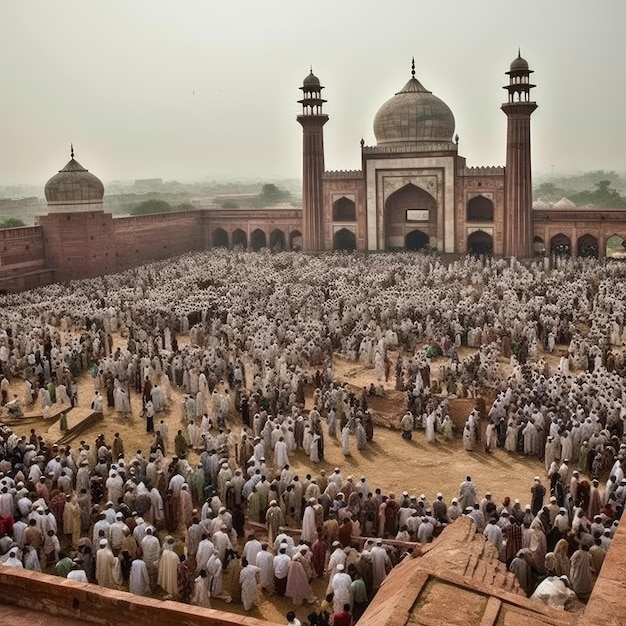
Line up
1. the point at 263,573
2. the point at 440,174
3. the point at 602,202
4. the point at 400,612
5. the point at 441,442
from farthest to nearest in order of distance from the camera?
1. the point at 602,202
2. the point at 440,174
3. the point at 441,442
4. the point at 263,573
5. the point at 400,612

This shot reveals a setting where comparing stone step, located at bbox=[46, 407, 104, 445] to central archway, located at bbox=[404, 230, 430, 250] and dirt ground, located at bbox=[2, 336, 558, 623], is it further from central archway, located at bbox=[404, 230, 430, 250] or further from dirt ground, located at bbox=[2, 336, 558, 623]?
central archway, located at bbox=[404, 230, 430, 250]

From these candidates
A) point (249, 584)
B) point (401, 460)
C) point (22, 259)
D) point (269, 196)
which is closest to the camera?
point (249, 584)

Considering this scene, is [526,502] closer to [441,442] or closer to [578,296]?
[441,442]

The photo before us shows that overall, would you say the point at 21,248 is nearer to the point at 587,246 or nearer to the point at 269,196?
the point at 587,246

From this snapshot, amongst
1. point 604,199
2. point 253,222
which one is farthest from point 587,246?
point 604,199

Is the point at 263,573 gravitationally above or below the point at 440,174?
below

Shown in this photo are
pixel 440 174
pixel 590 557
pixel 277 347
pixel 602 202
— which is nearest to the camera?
pixel 590 557

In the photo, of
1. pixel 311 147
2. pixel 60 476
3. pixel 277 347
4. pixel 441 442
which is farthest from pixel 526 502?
pixel 311 147
